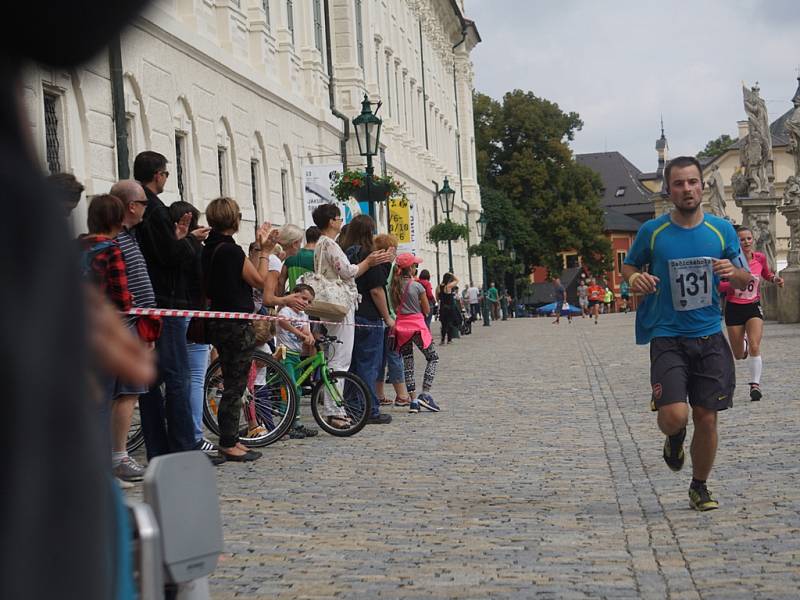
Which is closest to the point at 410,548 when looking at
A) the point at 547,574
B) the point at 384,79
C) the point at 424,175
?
the point at 547,574

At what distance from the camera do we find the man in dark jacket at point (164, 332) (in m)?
9.61

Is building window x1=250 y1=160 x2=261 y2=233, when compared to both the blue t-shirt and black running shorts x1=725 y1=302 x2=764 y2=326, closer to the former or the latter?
black running shorts x1=725 y1=302 x2=764 y2=326

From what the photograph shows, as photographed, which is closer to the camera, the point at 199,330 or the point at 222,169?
the point at 199,330

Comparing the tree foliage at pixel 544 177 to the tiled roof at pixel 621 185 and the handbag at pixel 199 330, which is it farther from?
the handbag at pixel 199 330

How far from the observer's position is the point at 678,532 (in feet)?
22.7

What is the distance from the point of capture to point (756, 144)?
40.6 meters

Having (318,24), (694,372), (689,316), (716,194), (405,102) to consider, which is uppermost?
(405,102)

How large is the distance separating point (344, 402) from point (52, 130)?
5.87 m

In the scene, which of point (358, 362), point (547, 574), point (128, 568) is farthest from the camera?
point (358, 362)

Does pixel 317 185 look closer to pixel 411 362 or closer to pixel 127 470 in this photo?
pixel 411 362

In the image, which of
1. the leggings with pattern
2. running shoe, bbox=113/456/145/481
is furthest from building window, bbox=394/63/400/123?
running shoe, bbox=113/456/145/481

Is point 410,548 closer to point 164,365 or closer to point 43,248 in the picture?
point 164,365

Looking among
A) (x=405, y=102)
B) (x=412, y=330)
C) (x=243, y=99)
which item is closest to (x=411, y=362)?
(x=412, y=330)

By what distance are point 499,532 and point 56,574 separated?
6.20 metres
